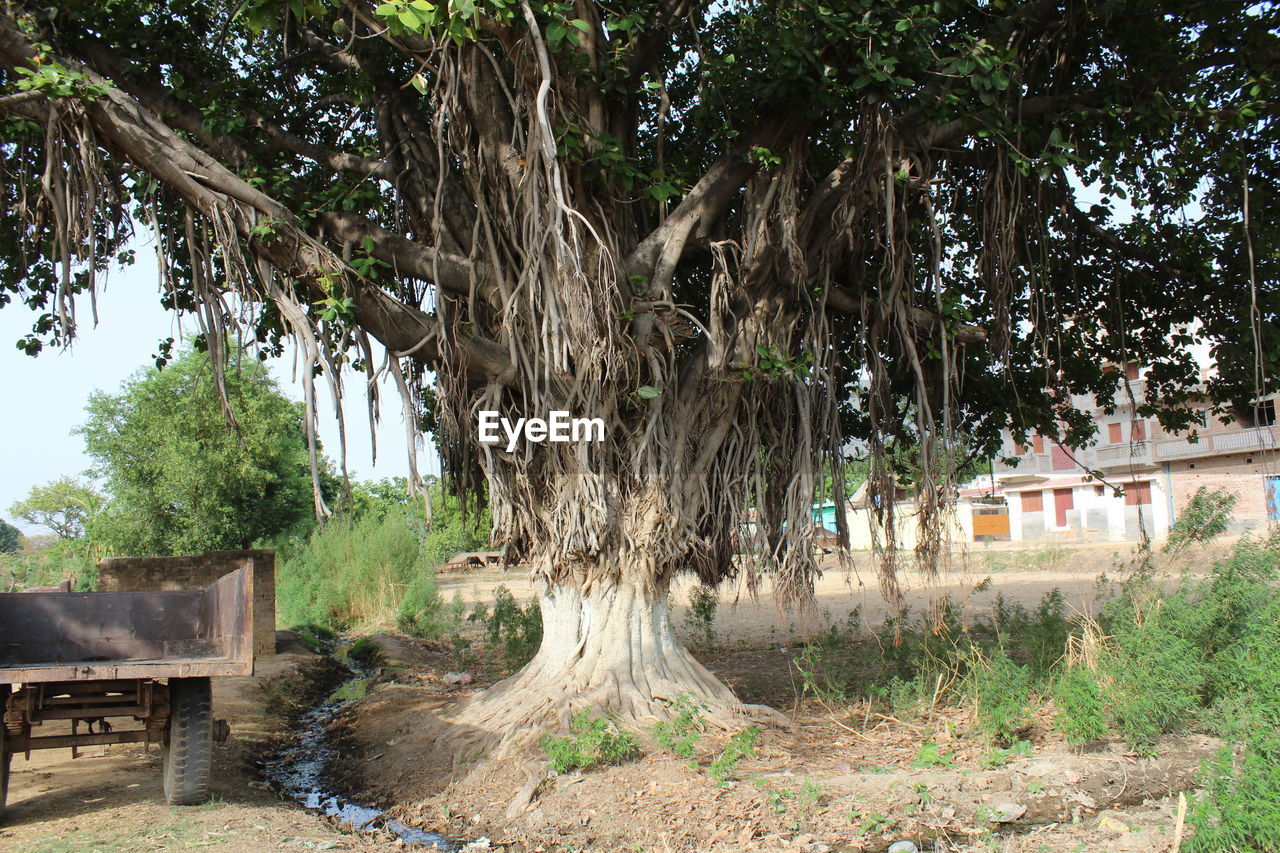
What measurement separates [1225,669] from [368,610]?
14.4 metres

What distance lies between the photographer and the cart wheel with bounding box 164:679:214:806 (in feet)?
17.2

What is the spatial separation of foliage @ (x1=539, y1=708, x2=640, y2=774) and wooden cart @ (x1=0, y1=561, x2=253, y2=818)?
1.92 metres

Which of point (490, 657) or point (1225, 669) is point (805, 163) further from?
point (490, 657)

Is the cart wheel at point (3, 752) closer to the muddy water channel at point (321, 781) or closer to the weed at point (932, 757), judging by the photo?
the muddy water channel at point (321, 781)

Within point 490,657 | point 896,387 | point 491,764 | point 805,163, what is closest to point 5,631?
point 491,764

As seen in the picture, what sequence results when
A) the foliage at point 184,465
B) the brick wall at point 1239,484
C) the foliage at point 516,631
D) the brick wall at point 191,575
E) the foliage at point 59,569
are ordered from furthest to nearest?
the brick wall at point 1239,484, the foliage at point 59,569, the foliage at point 184,465, the brick wall at point 191,575, the foliage at point 516,631

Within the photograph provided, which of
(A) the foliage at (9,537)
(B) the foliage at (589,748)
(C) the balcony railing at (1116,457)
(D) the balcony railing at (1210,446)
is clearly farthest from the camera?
(A) the foliage at (9,537)

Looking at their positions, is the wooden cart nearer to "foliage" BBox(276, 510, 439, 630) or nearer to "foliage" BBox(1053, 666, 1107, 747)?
"foliage" BBox(1053, 666, 1107, 747)

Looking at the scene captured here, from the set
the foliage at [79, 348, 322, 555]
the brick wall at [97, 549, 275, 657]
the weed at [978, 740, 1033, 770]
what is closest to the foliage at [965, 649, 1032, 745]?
the weed at [978, 740, 1033, 770]

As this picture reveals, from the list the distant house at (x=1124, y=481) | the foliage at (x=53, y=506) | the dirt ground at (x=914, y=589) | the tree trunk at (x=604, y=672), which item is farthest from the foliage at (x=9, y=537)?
the tree trunk at (x=604, y=672)

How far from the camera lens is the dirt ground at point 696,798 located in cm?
455

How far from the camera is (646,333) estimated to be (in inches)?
270

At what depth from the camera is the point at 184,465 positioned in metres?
18.5

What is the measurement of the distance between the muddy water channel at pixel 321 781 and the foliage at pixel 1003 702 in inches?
127
